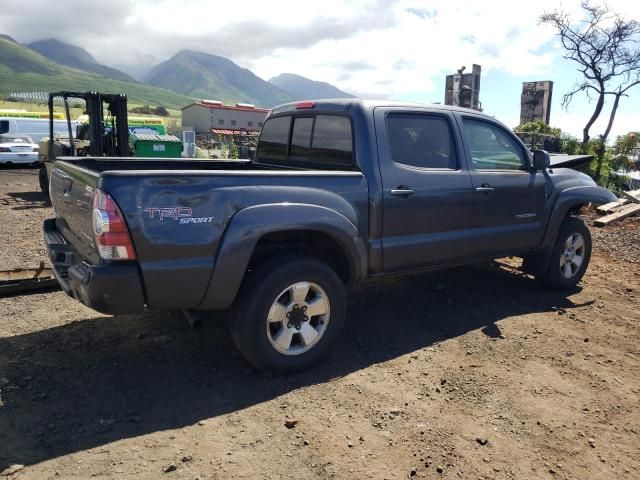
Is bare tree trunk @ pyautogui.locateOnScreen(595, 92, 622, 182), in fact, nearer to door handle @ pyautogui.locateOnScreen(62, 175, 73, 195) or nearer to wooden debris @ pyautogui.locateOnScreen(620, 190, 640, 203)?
wooden debris @ pyautogui.locateOnScreen(620, 190, 640, 203)

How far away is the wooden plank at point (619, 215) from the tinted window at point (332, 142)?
7.20m

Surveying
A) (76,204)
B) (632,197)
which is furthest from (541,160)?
(632,197)

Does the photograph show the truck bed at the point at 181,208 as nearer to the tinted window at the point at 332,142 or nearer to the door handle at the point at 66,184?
the door handle at the point at 66,184

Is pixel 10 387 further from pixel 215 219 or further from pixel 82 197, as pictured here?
pixel 215 219

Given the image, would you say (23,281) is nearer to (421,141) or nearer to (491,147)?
(421,141)

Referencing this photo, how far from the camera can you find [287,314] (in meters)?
3.56

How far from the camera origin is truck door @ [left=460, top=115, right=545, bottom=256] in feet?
15.3

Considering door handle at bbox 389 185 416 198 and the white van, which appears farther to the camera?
the white van

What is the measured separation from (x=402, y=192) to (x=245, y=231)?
1.38m

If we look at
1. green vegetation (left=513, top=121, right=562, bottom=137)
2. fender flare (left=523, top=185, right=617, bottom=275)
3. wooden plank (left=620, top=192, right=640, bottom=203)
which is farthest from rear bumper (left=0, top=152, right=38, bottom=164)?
fender flare (left=523, top=185, right=617, bottom=275)

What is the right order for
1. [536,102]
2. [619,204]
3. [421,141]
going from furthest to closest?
[536,102] → [619,204] → [421,141]

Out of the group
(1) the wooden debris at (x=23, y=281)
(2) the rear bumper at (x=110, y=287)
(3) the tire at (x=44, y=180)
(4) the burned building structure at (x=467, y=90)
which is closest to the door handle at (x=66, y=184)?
(2) the rear bumper at (x=110, y=287)

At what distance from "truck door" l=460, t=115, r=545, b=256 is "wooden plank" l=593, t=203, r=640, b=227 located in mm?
5084

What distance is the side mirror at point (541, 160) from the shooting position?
5008mm
